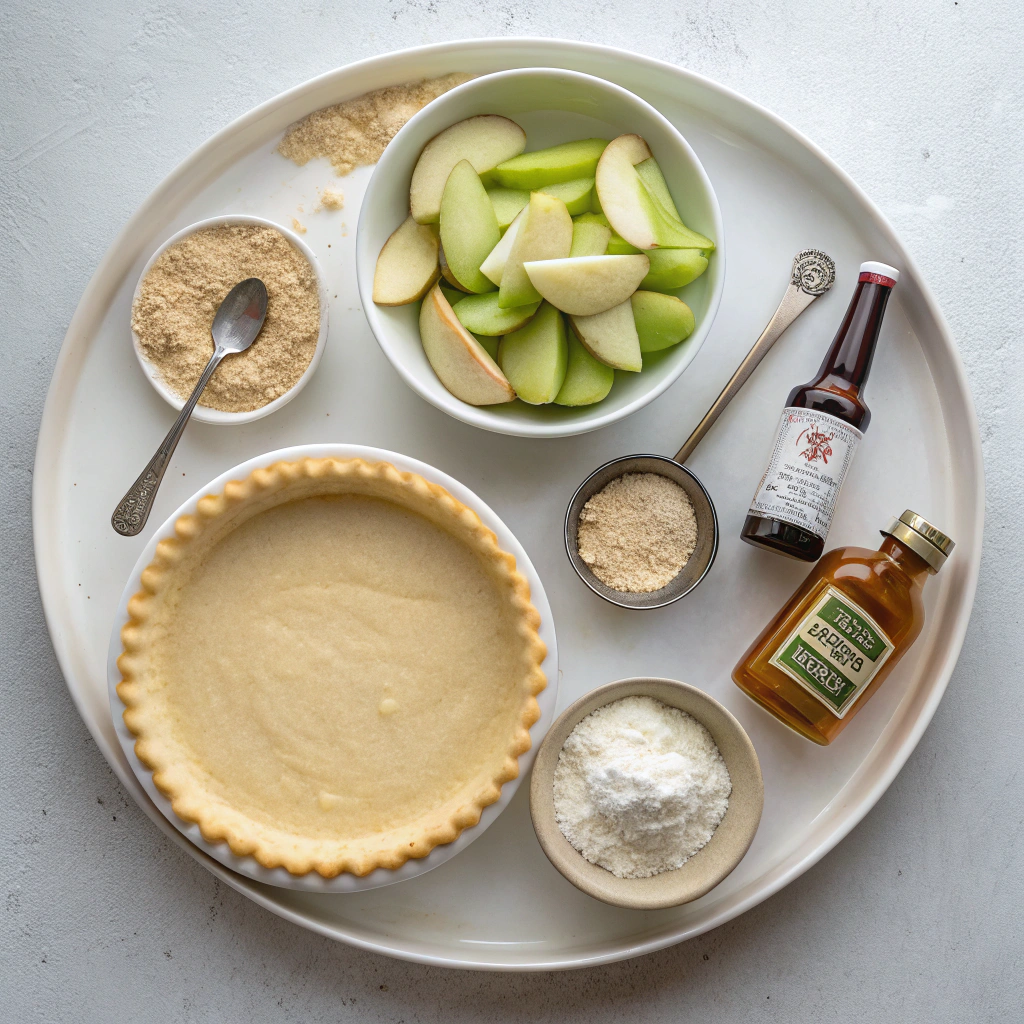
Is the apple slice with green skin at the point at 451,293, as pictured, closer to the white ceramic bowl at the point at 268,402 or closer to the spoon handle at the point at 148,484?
the white ceramic bowl at the point at 268,402

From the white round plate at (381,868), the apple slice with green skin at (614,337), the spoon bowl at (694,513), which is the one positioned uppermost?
the apple slice with green skin at (614,337)

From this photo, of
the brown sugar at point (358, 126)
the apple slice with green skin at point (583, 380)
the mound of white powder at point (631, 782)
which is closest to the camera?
the mound of white powder at point (631, 782)

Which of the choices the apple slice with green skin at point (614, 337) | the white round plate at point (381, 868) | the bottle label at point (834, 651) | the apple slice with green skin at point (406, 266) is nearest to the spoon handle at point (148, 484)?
the white round plate at point (381, 868)

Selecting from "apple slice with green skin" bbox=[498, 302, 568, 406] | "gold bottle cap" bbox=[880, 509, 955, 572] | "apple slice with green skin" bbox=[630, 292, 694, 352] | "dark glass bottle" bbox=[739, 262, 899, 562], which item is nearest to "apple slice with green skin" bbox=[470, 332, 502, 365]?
"apple slice with green skin" bbox=[498, 302, 568, 406]

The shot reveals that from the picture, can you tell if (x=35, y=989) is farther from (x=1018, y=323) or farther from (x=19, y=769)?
(x=1018, y=323)

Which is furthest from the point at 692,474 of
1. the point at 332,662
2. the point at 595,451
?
the point at 332,662

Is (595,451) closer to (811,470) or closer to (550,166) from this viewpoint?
(811,470)
